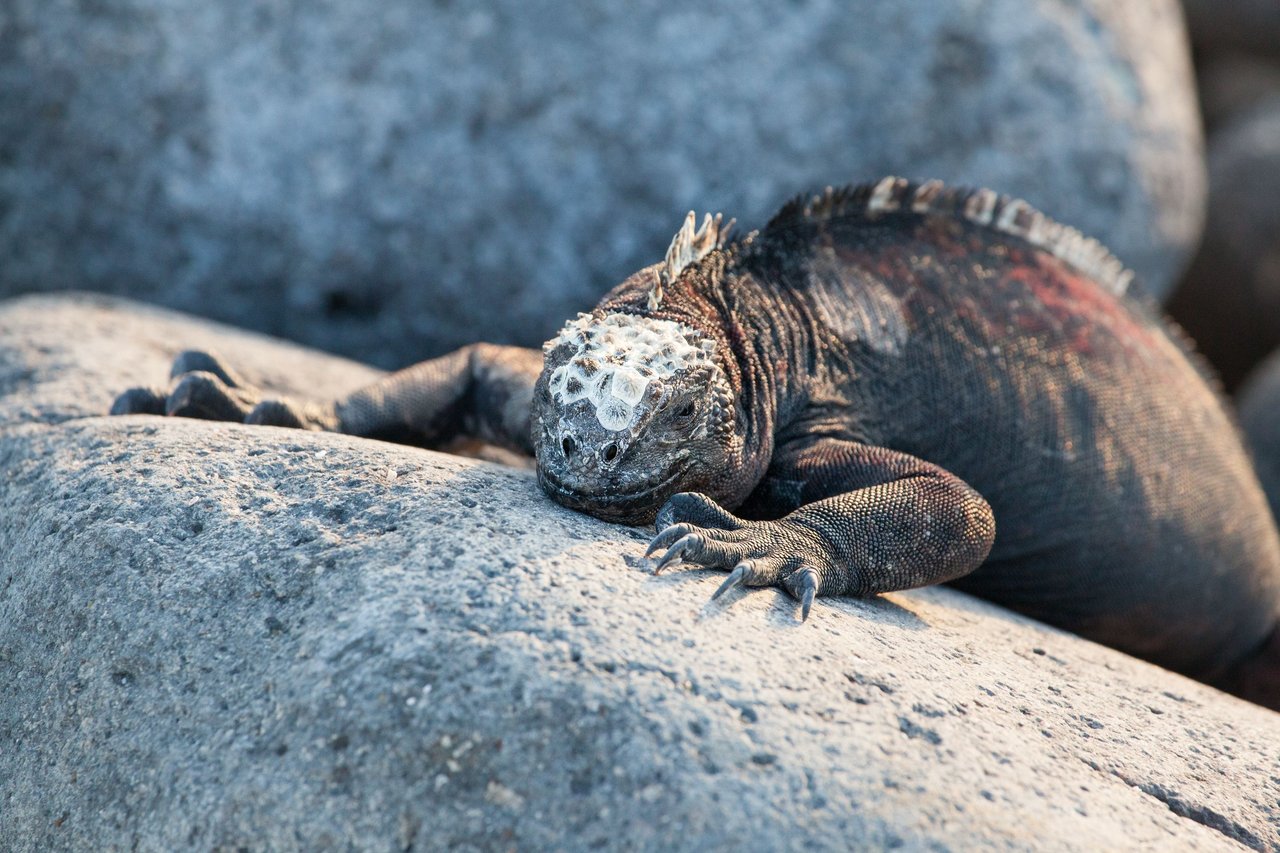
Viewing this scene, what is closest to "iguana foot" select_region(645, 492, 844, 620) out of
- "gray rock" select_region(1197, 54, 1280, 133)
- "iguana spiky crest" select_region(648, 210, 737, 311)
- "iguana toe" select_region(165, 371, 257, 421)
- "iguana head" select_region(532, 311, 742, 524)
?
"iguana head" select_region(532, 311, 742, 524)

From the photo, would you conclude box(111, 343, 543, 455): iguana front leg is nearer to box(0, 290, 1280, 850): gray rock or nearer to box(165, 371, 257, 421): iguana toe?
box(165, 371, 257, 421): iguana toe

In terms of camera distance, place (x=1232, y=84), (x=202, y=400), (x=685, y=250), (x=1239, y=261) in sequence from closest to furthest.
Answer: (x=685, y=250), (x=202, y=400), (x=1239, y=261), (x=1232, y=84)

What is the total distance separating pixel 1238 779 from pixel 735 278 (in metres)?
1.57

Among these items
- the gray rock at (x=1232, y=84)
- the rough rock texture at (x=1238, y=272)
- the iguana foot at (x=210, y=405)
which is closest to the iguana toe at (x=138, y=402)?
the iguana foot at (x=210, y=405)

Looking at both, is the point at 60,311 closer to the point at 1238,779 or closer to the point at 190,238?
the point at 190,238

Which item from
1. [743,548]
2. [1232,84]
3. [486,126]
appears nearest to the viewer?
[743,548]

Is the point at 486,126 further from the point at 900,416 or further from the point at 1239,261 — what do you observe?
the point at 1239,261

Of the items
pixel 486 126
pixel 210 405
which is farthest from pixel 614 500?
pixel 486 126

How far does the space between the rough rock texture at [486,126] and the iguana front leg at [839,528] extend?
5.00 ft

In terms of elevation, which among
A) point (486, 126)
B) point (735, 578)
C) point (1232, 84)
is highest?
point (1232, 84)

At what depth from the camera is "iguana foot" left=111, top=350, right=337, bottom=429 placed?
3059mm

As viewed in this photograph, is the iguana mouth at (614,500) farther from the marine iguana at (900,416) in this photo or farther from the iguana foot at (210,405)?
the iguana foot at (210,405)

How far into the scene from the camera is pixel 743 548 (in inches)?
93.8

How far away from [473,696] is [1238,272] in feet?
18.2
